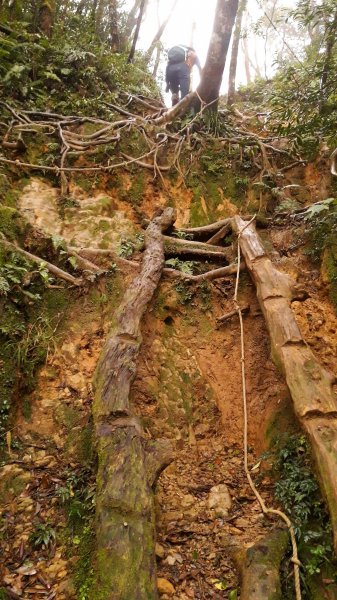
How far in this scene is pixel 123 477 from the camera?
2395 mm

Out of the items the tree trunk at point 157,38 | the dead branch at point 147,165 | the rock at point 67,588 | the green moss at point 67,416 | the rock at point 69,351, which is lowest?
the rock at point 67,588

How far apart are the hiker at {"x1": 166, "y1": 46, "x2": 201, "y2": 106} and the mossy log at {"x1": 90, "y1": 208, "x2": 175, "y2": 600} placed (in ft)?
24.0

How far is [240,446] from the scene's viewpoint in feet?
11.8

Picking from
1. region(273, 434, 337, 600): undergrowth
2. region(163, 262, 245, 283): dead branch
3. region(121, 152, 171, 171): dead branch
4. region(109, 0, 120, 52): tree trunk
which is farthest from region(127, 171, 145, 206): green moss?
region(109, 0, 120, 52): tree trunk

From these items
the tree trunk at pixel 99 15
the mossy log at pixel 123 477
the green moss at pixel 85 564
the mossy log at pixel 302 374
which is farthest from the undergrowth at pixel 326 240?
the tree trunk at pixel 99 15

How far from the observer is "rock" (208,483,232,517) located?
3.01m

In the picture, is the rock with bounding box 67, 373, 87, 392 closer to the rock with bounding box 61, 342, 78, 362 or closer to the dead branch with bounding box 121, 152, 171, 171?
the rock with bounding box 61, 342, 78, 362

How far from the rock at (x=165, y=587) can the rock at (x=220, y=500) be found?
0.70 m

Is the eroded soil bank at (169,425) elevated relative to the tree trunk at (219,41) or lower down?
lower down

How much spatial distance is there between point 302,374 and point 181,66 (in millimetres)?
8404

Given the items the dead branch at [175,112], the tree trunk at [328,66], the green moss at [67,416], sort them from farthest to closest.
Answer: the dead branch at [175,112] → the tree trunk at [328,66] → the green moss at [67,416]

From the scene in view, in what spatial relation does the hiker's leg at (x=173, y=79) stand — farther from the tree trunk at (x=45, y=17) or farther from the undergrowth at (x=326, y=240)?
the undergrowth at (x=326, y=240)

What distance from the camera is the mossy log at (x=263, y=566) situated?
2.11m

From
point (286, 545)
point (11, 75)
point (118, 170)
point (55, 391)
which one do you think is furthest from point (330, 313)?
point (11, 75)
